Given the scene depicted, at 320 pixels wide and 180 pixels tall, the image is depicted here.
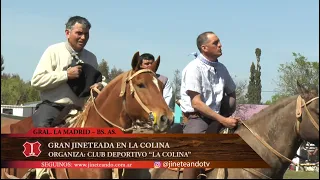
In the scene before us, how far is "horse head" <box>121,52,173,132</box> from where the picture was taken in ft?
16.7

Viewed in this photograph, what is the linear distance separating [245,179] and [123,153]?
5.02 feet

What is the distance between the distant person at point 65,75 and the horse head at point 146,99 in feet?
2.84

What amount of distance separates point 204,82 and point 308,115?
1.30 meters

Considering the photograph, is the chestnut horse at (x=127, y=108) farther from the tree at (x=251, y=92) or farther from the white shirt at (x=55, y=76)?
the tree at (x=251, y=92)

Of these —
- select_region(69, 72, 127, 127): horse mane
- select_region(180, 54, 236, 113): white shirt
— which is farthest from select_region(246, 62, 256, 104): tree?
select_region(69, 72, 127, 127): horse mane

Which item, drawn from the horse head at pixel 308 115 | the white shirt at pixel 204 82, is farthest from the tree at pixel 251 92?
the horse head at pixel 308 115

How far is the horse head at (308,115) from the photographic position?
5992 mm

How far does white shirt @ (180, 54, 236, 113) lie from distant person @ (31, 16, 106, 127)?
3.53 ft

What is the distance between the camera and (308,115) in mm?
6023

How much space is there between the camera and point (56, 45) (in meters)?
6.45

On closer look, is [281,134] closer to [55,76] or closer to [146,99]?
[146,99]

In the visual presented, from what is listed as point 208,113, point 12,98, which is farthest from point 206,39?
point 12,98

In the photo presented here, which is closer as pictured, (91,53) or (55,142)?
(55,142)

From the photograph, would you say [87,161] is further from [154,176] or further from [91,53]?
[91,53]
